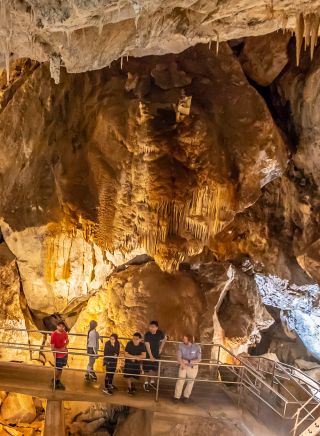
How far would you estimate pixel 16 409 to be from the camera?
973 cm

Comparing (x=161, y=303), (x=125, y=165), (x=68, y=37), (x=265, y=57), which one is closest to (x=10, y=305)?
(x=161, y=303)

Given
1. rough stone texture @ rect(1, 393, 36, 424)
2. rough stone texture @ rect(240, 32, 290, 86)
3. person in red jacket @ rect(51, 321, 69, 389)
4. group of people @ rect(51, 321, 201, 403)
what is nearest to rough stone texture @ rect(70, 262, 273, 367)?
rough stone texture @ rect(1, 393, 36, 424)

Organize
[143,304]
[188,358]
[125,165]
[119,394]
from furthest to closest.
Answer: [143,304] → [125,165] → [119,394] → [188,358]

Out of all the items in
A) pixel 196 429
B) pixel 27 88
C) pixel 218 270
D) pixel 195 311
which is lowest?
pixel 196 429

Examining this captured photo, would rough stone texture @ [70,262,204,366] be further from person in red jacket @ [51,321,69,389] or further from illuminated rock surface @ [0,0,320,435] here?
person in red jacket @ [51,321,69,389]

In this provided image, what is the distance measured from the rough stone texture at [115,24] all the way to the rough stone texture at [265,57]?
3448mm

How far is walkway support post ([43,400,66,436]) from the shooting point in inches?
278

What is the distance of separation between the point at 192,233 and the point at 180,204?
607mm

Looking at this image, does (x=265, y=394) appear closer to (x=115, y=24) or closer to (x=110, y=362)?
(x=110, y=362)

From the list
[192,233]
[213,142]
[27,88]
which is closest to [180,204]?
[192,233]

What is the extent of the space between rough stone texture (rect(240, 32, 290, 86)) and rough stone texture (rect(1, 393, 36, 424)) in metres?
8.46

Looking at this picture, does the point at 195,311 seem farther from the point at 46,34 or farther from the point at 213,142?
the point at 46,34

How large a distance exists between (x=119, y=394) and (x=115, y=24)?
513 cm

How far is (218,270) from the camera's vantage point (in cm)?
1089
